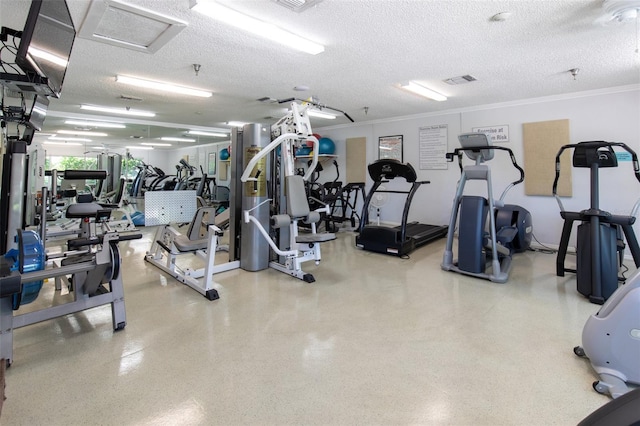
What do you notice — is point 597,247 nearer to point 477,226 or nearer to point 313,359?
point 477,226

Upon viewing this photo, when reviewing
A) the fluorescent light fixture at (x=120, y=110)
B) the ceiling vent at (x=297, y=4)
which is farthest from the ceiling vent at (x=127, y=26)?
the fluorescent light fixture at (x=120, y=110)

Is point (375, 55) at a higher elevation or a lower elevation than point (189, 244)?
higher

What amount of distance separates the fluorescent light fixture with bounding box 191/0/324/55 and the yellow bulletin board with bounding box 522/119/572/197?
407 centimetres

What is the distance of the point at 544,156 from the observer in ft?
Result: 16.9

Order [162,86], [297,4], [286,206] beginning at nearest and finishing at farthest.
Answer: [297,4] < [286,206] < [162,86]

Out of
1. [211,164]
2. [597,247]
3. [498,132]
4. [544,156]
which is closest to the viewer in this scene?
[597,247]

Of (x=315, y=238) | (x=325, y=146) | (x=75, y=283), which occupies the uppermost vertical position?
(x=325, y=146)

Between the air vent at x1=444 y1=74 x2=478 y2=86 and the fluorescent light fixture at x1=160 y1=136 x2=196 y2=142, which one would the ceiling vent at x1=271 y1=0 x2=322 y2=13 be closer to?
the air vent at x1=444 y1=74 x2=478 y2=86

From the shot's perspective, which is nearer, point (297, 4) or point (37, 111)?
point (297, 4)

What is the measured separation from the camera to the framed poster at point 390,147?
6.95 m

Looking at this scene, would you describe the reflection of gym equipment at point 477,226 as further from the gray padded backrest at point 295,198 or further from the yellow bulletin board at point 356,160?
the yellow bulletin board at point 356,160

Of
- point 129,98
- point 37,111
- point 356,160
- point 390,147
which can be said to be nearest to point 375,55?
point 37,111

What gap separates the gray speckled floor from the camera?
159 centimetres

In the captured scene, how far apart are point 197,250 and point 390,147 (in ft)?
16.3
